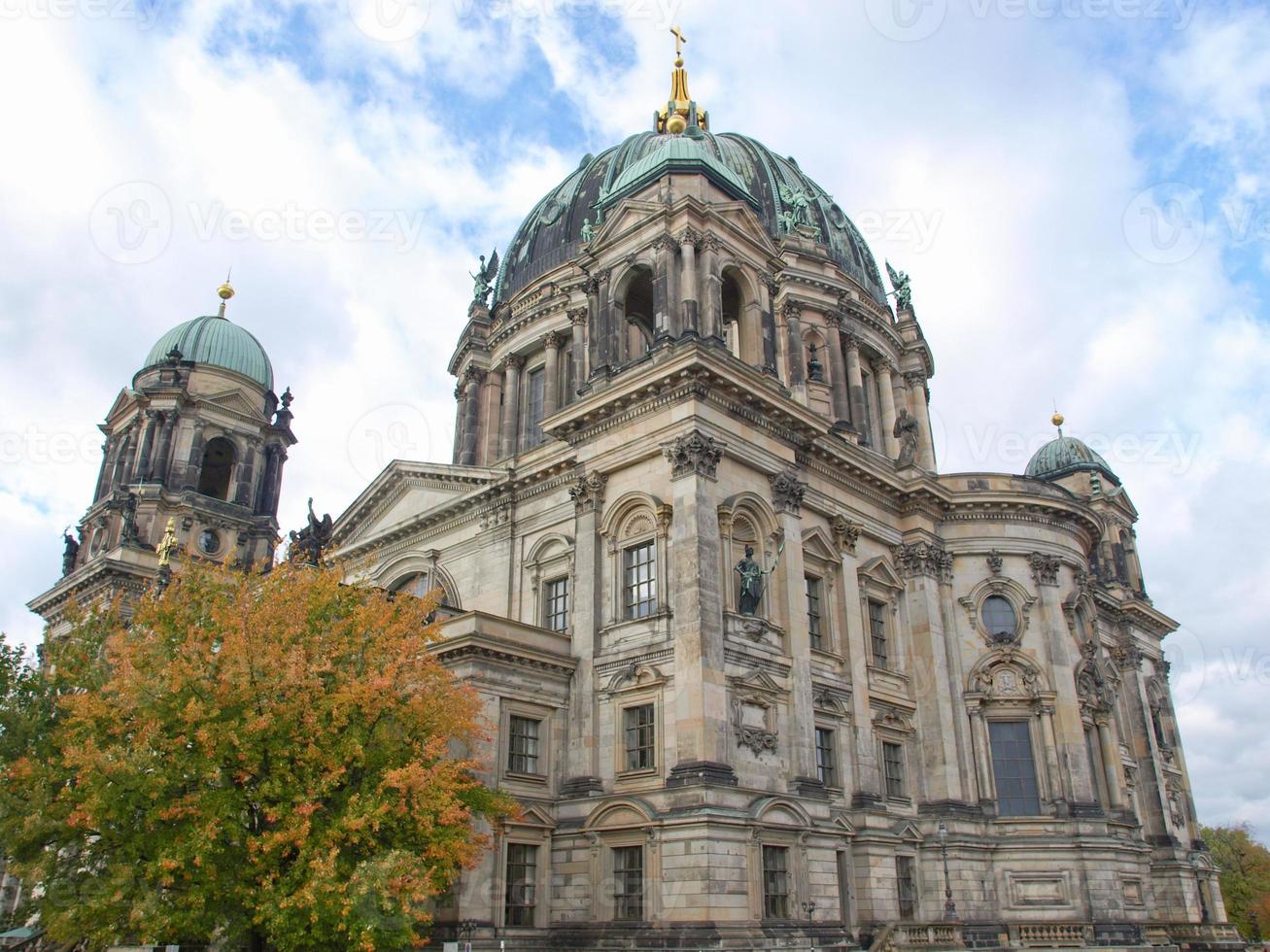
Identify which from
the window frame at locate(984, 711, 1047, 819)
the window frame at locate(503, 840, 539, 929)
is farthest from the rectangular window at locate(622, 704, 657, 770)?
the window frame at locate(984, 711, 1047, 819)

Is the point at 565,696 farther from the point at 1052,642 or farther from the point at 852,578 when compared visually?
the point at 1052,642

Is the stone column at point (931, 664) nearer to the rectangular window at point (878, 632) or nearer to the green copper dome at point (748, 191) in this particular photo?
the rectangular window at point (878, 632)

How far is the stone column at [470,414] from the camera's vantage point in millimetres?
44188

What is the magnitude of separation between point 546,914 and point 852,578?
1317 centimetres

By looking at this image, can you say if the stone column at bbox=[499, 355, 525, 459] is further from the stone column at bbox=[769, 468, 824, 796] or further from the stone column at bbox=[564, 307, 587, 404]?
the stone column at bbox=[769, 468, 824, 796]

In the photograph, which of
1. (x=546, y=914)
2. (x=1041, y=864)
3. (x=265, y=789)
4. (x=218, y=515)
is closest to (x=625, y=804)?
(x=546, y=914)

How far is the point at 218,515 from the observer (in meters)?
50.0

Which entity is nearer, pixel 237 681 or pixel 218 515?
pixel 237 681

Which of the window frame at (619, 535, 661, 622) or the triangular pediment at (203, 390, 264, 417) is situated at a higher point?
the triangular pediment at (203, 390, 264, 417)

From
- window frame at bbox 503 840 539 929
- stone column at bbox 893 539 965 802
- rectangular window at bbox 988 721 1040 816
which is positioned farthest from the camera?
rectangular window at bbox 988 721 1040 816

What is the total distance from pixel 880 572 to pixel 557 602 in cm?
1079

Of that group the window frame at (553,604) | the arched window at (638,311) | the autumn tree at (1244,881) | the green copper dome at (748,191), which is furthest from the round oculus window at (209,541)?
the autumn tree at (1244,881)

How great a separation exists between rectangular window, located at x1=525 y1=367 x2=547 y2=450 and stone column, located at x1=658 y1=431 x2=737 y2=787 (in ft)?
53.0

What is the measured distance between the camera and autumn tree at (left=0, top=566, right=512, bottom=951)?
17984mm
